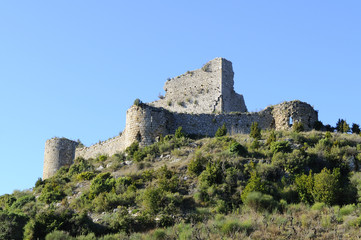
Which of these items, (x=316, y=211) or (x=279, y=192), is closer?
(x=316, y=211)

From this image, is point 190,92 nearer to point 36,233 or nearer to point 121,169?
point 121,169

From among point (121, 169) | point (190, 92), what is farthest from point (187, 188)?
point (190, 92)

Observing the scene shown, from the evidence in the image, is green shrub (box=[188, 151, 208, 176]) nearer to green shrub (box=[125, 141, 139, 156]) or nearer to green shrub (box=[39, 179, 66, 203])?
green shrub (box=[125, 141, 139, 156])

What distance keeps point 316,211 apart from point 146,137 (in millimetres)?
13611

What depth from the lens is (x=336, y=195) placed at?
25.3 meters

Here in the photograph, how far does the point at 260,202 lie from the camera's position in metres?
25.0

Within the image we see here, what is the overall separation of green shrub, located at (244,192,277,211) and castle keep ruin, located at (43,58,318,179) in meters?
10.9

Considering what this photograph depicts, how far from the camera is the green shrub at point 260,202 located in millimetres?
24953

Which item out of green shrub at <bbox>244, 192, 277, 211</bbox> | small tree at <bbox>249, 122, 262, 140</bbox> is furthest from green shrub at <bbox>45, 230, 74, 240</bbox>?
small tree at <bbox>249, 122, 262, 140</bbox>

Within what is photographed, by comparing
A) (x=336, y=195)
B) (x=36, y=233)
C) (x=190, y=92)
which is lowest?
(x=36, y=233)

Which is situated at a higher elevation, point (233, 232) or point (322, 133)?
point (322, 133)

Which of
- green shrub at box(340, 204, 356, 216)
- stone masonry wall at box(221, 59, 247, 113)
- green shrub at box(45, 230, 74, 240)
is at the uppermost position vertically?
stone masonry wall at box(221, 59, 247, 113)

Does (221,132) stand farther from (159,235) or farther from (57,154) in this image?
(57,154)

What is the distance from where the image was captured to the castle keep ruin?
116ft
